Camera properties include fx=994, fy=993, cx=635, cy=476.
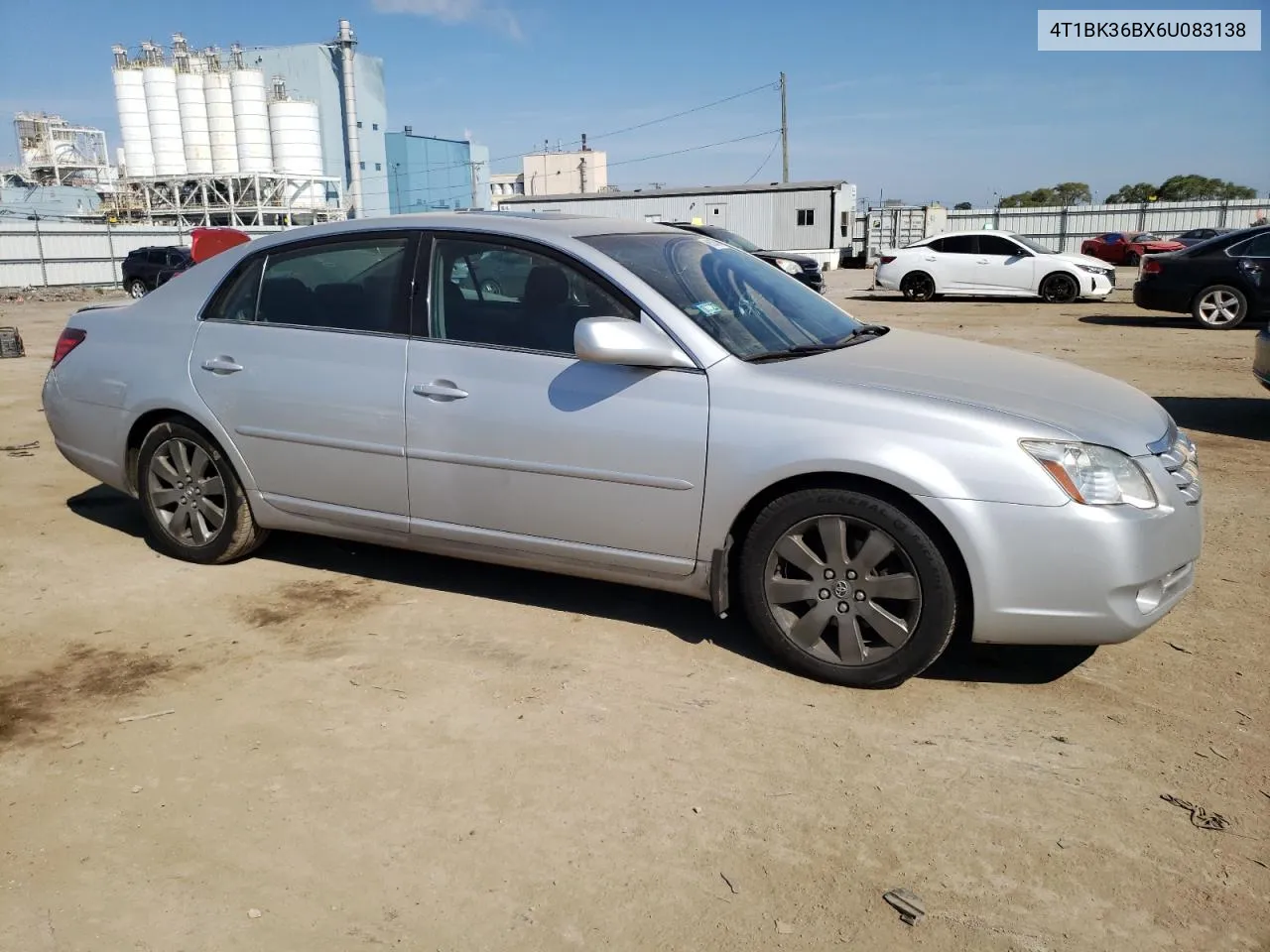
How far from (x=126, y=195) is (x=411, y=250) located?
63.3 metres

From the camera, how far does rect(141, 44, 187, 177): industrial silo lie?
57.1 metres

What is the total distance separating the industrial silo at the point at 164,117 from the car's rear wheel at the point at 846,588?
Result: 63018 millimetres

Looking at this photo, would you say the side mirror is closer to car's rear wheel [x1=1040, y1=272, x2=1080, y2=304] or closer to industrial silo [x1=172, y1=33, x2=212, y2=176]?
car's rear wheel [x1=1040, y1=272, x2=1080, y2=304]

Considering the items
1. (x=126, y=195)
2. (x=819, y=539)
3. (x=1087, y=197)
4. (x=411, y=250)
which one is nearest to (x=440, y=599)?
(x=411, y=250)

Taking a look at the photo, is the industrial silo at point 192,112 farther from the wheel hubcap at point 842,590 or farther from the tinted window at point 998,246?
the wheel hubcap at point 842,590

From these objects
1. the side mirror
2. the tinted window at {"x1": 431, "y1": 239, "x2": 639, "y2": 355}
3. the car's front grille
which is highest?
the tinted window at {"x1": 431, "y1": 239, "x2": 639, "y2": 355}

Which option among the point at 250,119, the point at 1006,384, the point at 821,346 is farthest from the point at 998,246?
the point at 250,119

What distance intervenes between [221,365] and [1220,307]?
1428 cm

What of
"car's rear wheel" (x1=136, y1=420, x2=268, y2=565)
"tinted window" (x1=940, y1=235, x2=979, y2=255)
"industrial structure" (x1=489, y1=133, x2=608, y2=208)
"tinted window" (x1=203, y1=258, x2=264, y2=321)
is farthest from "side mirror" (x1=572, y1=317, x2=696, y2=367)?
"industrial structure" (x1=489, y1=133, x2=608, y2=208)

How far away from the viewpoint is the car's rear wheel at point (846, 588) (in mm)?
3297

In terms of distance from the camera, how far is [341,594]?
14.7 ft

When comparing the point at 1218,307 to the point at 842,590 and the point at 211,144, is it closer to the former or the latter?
the point at 842,590

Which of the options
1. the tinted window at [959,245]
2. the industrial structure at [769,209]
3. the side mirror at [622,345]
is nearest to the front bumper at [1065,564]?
the side mirror at [622,345]

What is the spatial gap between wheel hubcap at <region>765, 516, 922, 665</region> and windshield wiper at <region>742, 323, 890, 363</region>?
2.26 feet
